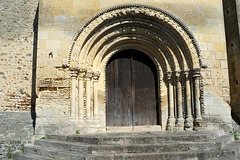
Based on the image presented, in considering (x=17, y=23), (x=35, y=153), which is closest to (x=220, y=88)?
(x=35, y=153)

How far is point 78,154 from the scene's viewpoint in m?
5.02

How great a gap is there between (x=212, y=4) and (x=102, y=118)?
4664 millimetres

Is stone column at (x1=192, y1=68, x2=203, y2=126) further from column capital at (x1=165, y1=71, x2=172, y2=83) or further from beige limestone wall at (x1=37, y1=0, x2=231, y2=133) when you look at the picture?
column capital at (x1=165, y1=71, x2=172, y2=83)

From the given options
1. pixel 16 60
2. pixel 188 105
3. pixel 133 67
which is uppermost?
pixel 16 60

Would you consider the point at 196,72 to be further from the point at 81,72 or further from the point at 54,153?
the point at 54,153

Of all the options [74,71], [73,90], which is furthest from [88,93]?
[74,71]

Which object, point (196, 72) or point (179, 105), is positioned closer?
point (196, 72)

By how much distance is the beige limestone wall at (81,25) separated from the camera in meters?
7.31

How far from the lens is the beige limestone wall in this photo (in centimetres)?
731

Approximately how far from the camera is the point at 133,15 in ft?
25.8

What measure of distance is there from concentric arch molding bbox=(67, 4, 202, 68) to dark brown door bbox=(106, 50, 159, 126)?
4.44ft

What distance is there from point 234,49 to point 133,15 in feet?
11.4

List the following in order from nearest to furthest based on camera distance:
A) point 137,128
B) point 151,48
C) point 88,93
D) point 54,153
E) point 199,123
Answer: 1. point 54,153
2. point 199,123
3. point 88,93
4. point 137,128
5. point 151,48

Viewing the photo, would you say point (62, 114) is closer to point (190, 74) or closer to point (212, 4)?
point (190, 74)
